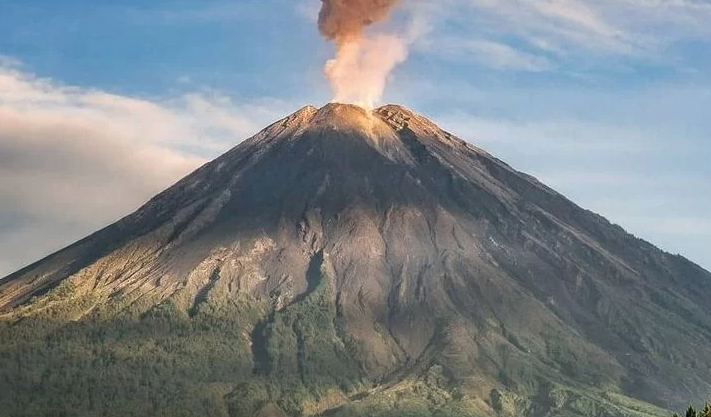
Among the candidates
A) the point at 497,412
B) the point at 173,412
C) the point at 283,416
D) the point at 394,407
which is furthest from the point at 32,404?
the point at 497,412

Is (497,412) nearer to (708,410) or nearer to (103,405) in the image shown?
(103,405)

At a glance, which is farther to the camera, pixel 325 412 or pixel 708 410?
pixel 325 412

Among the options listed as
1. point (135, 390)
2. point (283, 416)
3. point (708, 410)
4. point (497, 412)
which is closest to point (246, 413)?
point (283, 416)

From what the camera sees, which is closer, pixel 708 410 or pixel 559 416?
pixel 708 410

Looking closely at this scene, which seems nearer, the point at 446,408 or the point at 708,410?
the point at 708,410

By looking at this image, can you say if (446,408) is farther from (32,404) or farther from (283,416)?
(32,404)

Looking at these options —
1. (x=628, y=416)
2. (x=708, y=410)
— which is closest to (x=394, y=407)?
(x=628, y=416)

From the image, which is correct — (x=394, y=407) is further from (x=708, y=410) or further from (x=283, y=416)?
(x=708, y=410)
